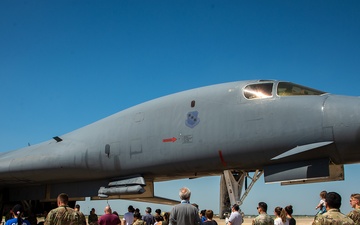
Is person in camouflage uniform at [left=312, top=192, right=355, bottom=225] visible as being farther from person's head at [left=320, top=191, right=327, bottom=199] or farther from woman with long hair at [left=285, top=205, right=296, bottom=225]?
woman with long hair at [left=285, top=205, right=296, bottom=225]

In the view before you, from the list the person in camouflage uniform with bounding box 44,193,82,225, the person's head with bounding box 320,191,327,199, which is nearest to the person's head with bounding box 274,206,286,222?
the person's head with bounding box 320,191,327,199

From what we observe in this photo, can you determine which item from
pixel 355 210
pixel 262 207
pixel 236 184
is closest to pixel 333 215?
pixel 355 210

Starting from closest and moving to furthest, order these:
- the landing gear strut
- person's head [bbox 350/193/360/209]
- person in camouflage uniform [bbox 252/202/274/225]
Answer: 1. person's head [bbox 350/193/360/209]
2. person in camouflage uniform [bbox 252/202/274/225]
3. the landing gear strut

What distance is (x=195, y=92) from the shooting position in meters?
9.98

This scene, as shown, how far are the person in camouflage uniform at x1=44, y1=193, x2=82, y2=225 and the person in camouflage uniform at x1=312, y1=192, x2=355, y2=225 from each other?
3.41m

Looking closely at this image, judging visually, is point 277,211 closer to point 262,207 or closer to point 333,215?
point 262,207

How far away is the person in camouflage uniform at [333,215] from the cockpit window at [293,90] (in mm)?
4066

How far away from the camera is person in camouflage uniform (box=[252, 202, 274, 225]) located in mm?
6746

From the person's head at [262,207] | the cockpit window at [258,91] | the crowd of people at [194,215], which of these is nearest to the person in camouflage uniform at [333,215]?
the crowd of people at [194,215]

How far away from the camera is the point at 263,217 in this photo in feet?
22.4

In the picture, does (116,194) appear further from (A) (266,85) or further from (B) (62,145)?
(A) (266,85)

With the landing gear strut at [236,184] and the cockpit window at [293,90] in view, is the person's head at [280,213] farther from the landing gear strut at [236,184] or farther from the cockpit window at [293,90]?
the cockpit window at [293,90]

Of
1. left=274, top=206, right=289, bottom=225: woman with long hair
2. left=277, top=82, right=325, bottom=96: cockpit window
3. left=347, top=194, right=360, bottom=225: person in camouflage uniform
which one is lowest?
left=274, top=206, right=289, bottom=225: woman with long hair

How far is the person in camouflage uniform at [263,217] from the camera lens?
6.75m
